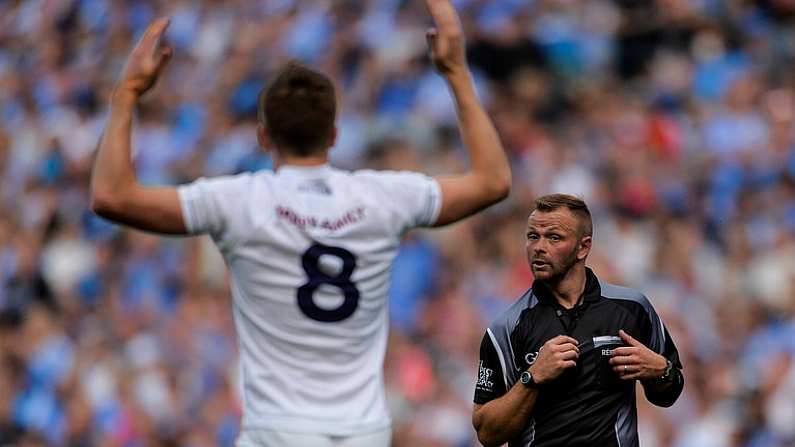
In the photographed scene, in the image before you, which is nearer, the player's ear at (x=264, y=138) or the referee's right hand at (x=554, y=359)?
the player's ear at (x=264, y=138)

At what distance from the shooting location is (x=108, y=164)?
3922 mm

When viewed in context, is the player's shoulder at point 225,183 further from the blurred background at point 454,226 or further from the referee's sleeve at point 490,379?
the blurred background at point 454,226

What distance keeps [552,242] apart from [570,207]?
0.14 meters

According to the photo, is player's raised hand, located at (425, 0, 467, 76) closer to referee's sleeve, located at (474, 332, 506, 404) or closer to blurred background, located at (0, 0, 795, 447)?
referee's sleeve, located at (474, 332, 506, 404)

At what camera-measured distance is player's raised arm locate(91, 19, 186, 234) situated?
391 cm

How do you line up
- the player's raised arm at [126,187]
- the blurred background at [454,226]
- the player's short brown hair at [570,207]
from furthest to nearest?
the blurred background at [454,226], the player's short brown hair at [570,207], the player's raised arm at [126,187]

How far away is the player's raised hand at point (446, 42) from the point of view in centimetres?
430

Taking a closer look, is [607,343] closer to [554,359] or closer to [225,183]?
[554,359]

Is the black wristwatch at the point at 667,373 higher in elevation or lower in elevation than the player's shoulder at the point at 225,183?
lower

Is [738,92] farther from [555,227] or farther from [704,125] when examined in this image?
[555,227]

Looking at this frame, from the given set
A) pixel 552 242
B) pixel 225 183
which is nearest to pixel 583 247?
pixel 552 242

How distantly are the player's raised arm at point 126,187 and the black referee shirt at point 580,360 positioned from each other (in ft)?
3.89

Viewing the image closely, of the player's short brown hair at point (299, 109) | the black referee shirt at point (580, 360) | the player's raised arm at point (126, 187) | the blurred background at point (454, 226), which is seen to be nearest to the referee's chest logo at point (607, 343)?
the black referee shirt at point (580, 360)

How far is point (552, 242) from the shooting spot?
462cm
